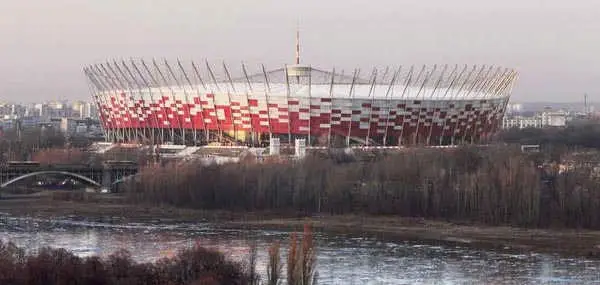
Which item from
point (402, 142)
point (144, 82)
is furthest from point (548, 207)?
point (144, 82)

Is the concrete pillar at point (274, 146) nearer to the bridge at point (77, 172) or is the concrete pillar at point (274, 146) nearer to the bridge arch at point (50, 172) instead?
the bridge at point (77, 172)

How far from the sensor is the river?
24500 millimetres

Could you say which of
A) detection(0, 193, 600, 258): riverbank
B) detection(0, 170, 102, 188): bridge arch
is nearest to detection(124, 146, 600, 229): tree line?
detection(0, 193, 600, 258): riverbank

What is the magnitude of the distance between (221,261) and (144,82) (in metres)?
35.1

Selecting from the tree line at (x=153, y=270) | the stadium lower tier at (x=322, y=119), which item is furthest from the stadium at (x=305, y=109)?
the tree line at (x=153, y=270)

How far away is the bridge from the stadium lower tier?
18.0ft

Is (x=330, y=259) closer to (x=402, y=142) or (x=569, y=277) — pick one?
(x=569, y=277)

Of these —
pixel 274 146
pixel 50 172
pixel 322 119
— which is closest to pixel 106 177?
pixel 50 172

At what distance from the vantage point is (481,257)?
28.2m

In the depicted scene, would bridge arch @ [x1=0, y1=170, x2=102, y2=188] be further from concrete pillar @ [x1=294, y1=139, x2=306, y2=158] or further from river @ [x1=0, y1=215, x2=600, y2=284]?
river @ [x1=0, y1=215, x2=600, y2=284]

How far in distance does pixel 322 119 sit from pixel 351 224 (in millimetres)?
15797

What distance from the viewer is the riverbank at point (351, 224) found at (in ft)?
102

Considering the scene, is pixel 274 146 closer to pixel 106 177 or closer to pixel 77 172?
pixel 106 177

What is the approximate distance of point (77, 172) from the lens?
47031mm
